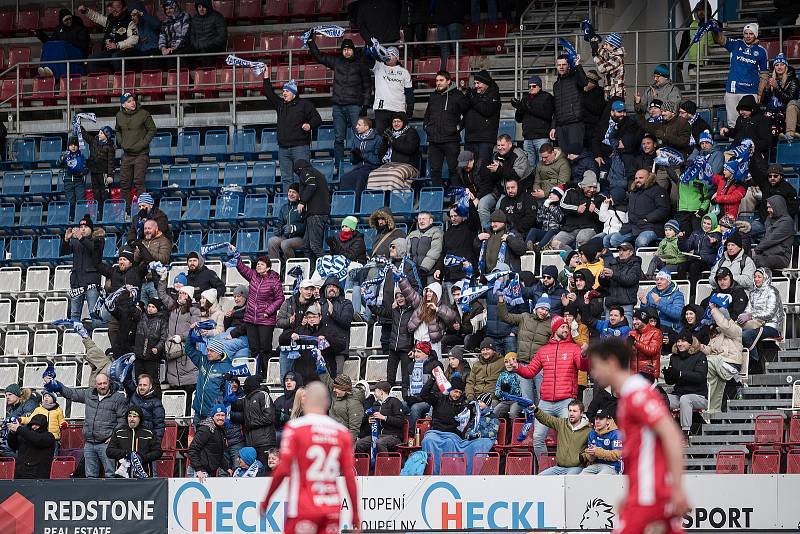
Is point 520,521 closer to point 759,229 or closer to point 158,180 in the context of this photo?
point 759,229

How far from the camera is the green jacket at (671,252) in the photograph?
2006 centimetres

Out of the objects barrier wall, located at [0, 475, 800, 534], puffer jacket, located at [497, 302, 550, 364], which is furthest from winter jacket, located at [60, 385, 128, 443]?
puffer jacket, located at [497, 302, 550, 364]

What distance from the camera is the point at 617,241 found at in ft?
66.9

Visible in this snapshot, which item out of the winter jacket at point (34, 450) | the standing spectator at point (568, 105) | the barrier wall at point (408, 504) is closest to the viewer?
the barrier wall at point (408, 504)

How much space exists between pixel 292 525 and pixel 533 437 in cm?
804

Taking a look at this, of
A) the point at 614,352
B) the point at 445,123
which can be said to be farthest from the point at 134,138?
the point at 614,352

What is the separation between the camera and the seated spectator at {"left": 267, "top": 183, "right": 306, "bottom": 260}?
22500 millimetres

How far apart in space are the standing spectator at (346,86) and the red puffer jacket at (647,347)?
25.8 ft

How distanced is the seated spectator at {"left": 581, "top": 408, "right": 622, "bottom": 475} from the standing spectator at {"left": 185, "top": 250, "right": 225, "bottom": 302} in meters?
6.31

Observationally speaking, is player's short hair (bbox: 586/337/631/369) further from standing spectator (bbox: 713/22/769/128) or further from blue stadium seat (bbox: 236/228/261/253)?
blue stadium seat (bbox: 236/228/261/253)

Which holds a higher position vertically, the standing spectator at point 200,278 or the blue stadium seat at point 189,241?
the blue stadium seat at point 189,241

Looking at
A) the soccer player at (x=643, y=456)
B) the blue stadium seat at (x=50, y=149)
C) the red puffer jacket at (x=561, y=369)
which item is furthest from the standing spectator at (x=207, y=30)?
the soccer player at (x=643, y=456)

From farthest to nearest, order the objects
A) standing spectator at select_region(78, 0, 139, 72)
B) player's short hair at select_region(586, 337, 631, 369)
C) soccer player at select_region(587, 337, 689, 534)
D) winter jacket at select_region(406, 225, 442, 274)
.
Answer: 1. standing spectator at select_region(78, 0, 139, 72)
2. winter jacket at select_region(406, 225, 442, 274)
3. player's short hair at select_region(586, 337, 631, 369)
4. soccer player at select_region(587, 337, 689, 534)

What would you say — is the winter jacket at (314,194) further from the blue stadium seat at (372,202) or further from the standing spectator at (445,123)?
the standing spectator at (445,123)
